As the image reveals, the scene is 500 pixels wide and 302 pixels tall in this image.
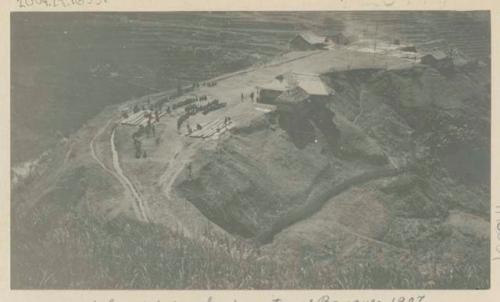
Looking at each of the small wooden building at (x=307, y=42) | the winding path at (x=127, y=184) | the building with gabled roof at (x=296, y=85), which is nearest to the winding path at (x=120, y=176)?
the winding path at (x=127, y=184)

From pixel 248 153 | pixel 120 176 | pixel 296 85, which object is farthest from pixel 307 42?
pixel 120 176

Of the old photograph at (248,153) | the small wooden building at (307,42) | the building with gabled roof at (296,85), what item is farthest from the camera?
the small wooden building at (307,42)

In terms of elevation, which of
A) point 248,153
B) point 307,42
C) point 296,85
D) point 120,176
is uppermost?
point 307,42

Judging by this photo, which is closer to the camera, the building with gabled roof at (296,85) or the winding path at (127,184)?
the winding path at (127,184)

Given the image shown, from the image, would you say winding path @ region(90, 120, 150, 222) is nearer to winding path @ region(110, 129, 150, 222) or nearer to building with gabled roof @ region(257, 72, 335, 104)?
winding path @ region(110, 129, 150, 222)

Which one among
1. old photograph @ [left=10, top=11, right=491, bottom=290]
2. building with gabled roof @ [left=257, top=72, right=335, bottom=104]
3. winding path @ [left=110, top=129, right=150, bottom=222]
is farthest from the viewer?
building with gabled roof @ [left=257, top=72, right=335, bottom=104]

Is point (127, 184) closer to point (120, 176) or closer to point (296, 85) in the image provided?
point (120, 176)

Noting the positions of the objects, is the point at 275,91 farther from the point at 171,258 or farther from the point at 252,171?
the point at 171,258

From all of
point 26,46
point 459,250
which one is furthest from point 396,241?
point 26,46

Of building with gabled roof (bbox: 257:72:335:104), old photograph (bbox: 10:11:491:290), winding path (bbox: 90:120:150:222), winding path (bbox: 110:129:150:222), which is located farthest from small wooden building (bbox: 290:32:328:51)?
winding path (bbox: 110:129:150:222)

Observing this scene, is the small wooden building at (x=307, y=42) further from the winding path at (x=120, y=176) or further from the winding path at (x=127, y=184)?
the winding path at (x=127, y=184)
